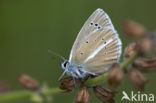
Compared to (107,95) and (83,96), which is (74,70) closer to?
(83,96)

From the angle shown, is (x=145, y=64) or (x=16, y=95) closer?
(x=145, y=64)

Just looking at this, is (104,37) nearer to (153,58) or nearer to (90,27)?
(90,27)

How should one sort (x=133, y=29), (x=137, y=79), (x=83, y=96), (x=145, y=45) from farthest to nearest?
(x=83, y=96), (x=137, y=79), (x=133, y=29), (x=145, y=45)

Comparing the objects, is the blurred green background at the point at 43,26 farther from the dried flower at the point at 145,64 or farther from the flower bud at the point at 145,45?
the flower bud at the point at 145,45

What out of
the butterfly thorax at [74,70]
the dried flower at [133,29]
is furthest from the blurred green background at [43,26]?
the dried flower at [133,29]

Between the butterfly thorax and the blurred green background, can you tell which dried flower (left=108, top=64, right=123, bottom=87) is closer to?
the butterfly thorax

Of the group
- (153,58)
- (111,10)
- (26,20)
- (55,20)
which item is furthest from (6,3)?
(153,58)

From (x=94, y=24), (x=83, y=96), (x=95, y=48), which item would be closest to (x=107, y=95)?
(x=83, y=96)
